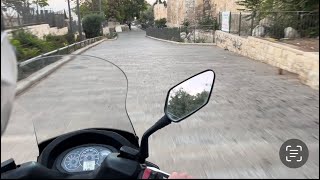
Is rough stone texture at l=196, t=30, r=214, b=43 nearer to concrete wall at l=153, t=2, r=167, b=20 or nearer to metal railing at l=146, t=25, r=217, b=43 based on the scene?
metal railing at l=146, t=25, r=217, b=43

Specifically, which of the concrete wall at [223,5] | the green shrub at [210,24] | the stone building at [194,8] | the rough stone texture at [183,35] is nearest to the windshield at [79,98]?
the green shrub at [210,24]

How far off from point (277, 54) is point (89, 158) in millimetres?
1028

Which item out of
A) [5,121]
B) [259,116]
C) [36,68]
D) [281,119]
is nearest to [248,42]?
[259,116]

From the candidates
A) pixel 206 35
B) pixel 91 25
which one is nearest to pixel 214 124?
pixel 206 35

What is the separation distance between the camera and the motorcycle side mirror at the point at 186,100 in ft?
5.83

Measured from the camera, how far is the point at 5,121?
116 centimetres

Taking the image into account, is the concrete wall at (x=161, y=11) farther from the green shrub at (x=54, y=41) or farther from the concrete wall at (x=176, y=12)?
the green shrub at (x=54, y=41)

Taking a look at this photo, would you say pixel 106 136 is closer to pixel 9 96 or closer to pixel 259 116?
pixel 9 96

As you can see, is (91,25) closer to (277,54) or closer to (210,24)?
(210,24)

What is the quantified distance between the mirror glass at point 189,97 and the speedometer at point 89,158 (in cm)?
47

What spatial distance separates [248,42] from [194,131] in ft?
39.8

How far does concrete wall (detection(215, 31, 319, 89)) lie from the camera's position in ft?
3.53

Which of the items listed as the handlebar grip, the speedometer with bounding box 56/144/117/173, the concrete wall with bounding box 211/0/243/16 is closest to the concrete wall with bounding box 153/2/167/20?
the concrete wall with bounding box 211/0/243/16

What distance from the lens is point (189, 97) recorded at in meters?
1.88
